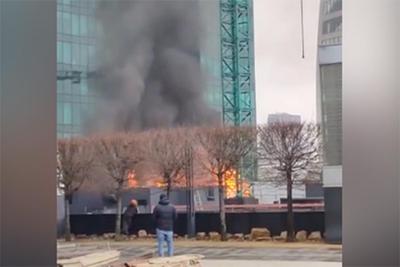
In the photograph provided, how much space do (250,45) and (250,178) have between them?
1018mm

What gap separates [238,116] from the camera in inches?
167

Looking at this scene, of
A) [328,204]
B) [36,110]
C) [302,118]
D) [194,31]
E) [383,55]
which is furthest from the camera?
[194,31]

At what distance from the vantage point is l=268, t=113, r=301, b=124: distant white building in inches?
161

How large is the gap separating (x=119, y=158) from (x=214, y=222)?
93cm

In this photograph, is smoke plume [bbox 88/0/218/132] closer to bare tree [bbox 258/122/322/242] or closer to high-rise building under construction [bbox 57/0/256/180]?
high-rise building under construction [bbox 57/0/256/180]

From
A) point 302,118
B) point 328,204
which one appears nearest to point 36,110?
point 328,204

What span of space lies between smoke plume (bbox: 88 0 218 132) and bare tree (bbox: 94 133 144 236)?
10cm

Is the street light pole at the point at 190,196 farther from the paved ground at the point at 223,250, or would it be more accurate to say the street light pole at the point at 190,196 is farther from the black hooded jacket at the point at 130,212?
the black hooded jacket at the point at 130,212

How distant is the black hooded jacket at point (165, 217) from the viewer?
4328mm

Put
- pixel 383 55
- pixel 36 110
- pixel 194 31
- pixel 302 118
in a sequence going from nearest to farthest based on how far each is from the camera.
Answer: pixel 383 55 < pixel 36 110 < pixel 302 118 < pixel 194 31

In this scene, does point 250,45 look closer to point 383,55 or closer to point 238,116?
point 238,116

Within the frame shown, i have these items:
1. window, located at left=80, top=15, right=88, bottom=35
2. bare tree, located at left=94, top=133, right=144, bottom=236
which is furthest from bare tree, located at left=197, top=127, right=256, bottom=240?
window, located at left=80, top=15, right=88, bottom=35

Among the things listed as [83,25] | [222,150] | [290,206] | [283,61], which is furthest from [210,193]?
[83,25]

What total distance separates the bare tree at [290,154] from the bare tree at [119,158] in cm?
101
